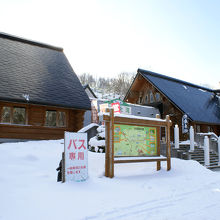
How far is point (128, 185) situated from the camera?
5895 mm

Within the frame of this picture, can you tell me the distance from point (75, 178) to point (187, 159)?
6.58 metres

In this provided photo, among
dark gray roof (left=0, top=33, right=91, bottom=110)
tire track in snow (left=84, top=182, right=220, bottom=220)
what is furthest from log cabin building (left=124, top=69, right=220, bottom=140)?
tire track in snow (left=84, top=182, right=220, bottom=220)

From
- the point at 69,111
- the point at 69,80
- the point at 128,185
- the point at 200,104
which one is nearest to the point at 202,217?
the point at 128,185

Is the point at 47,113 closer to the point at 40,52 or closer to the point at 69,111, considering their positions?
the point at 69,111

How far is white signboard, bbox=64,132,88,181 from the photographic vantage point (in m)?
5.52

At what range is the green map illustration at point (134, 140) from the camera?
23.1ft

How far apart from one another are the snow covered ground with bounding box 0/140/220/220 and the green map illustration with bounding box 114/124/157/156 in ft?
2.51

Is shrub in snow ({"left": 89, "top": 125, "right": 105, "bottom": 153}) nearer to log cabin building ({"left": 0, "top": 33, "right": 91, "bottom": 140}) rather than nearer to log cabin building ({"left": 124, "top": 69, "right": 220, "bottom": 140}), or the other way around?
log cabin building ({"left": 0, "top": 33, "right": 91, "bottom": 140})

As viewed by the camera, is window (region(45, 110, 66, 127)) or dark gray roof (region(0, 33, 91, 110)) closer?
dark gray roof (region(0, 33, 91, 110))

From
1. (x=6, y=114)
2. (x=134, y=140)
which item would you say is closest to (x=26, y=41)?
(x=6, y=114)

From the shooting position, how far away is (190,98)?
21953mm

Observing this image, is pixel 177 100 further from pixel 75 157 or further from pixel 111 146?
pixel 75 157

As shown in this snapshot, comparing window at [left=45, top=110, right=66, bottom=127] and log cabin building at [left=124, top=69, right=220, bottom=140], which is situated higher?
log cabin building at [left=124, top=69, right=220, bottom=140]

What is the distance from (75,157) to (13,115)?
26.2 feet
